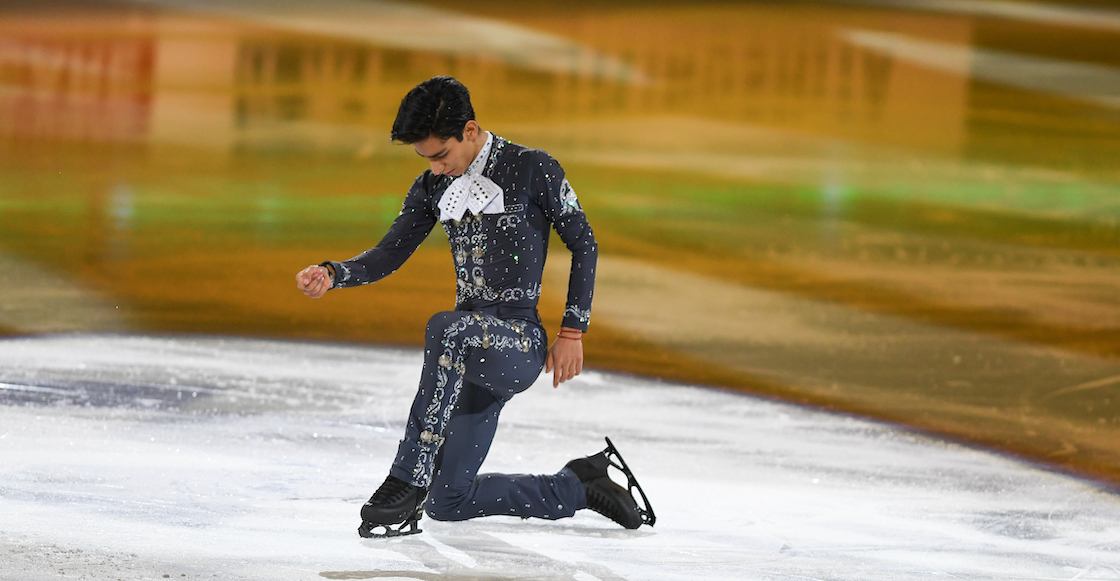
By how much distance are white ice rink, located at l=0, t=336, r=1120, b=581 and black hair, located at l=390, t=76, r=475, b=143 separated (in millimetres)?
938

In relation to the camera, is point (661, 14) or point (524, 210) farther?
point (661, 14)

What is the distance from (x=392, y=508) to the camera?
110 inches

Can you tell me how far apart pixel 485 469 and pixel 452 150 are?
3.68 feet

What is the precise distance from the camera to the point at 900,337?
6605mm

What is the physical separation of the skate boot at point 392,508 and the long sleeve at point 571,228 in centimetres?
54

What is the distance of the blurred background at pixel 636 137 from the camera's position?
7.89 meters

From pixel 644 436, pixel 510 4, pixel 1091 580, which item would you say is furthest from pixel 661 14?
pixel 1091 580

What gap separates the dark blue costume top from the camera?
2.99 m

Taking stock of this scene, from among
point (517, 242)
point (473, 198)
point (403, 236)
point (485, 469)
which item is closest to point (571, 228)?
point (517, 242)

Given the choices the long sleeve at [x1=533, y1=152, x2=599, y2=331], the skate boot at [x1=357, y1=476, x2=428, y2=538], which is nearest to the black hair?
the long sleeve at [x1=533, y1=152, x2=599, y2=331]

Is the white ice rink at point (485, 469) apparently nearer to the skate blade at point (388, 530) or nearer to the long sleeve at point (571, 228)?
the skate blade at point (388, 530)

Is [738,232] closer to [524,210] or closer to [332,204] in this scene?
[332,204]

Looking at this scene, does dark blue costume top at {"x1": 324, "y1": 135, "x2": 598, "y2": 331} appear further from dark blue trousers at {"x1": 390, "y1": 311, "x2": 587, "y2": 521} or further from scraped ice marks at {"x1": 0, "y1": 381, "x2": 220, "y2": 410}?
scraped ice marks at {"x1": 0, "y1": 381, "x2": 220, "y2": 410}

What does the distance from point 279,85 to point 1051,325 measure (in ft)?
17.8
